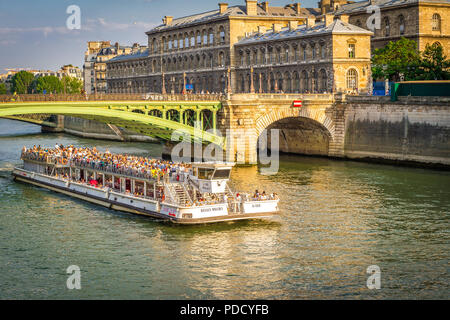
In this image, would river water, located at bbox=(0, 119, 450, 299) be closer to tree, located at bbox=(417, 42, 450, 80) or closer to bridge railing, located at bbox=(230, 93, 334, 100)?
bridge railing, located at bbox=(230, 93, 334, 100)

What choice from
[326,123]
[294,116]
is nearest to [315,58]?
[326,123]

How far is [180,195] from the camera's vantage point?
39.4 metres

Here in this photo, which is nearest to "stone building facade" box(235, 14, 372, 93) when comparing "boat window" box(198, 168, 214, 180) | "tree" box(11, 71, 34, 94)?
"boat window" box(198, 168, 214, 180)

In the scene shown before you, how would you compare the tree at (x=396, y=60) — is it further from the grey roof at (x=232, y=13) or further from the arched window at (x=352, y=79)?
the grey roof at (x=232, y=13)

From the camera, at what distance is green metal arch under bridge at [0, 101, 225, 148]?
51.1m

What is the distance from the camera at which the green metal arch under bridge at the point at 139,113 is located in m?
51.1

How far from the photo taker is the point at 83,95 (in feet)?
179

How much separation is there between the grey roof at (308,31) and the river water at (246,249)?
2629 cm

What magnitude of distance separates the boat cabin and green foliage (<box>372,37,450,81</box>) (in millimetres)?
37508

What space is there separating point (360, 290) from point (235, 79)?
6522cm

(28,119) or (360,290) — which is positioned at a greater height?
(28,119)

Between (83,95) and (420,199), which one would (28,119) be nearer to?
(83,95)
